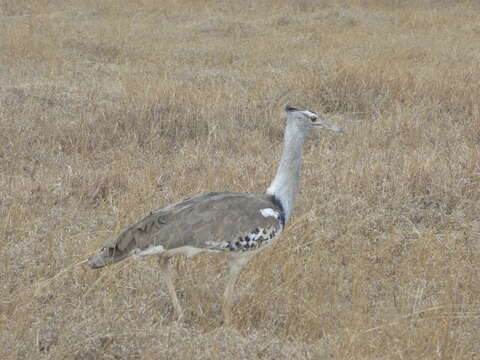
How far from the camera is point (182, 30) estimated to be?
11547mm

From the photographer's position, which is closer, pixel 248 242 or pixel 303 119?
pixel 248 242

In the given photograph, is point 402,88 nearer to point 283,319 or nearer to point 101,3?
point 283,319

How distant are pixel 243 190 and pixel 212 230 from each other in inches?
66.6

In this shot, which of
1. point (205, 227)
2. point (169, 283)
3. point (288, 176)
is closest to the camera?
point (205, 227)

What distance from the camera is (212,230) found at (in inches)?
125

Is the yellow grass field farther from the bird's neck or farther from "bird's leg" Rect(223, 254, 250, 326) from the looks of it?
the bird's neck

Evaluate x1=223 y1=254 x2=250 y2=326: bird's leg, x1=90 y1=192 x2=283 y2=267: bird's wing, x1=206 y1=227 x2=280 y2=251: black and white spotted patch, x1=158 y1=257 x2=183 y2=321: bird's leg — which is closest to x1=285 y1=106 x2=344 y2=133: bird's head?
x1=90 y1=192 x2=283 y2=267: bird's wing

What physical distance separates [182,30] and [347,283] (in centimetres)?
833

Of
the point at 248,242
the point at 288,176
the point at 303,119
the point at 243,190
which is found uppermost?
the point at 303,119

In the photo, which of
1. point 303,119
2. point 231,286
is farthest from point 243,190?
point 231,286

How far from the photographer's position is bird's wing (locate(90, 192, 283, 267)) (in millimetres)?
3125

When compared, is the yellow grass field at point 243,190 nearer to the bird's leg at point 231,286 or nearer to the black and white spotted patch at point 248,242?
the bird's leg at point 231,286

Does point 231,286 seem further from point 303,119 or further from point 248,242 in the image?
point 303,119

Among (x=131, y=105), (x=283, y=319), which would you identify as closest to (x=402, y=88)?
(x=131, y=105)
